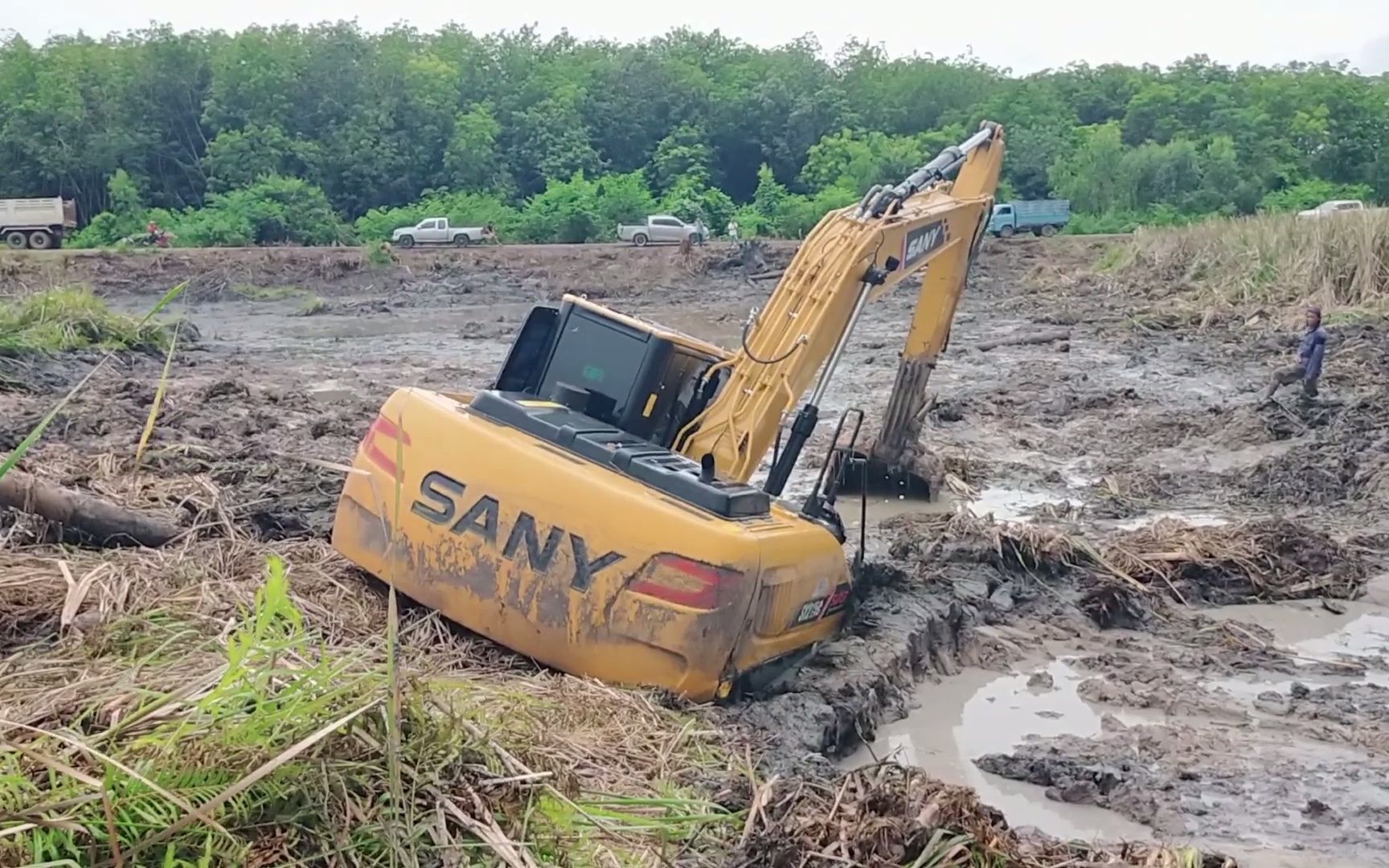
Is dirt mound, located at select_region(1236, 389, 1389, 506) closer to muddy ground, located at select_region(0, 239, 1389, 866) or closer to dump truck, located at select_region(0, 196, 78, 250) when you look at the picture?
muddy ground, located at select_region(0, 239, 1389, 866)

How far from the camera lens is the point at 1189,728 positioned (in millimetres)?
6578

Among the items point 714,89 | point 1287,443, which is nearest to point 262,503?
point 1287,443

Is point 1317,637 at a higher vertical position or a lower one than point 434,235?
higher

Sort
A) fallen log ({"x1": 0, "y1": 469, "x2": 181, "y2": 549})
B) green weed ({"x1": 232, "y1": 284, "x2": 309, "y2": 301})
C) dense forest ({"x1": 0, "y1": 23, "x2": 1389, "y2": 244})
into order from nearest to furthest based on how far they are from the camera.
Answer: fallen log ({"x1": 0, "y1": 469, "x2": 181, "y2": 549}) < green weed ({"x1": 232, "y1": 284, "x2": 309, "y2": 301}) < dense forest ({"x1": 0, "y1": 23, "x2": 1389, "y2": 244})

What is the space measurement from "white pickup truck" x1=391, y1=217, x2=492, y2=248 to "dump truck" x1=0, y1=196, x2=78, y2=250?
370 inches

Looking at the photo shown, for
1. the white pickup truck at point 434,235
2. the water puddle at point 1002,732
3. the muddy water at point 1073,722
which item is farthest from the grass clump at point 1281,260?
the white pickup truck at point 434,235

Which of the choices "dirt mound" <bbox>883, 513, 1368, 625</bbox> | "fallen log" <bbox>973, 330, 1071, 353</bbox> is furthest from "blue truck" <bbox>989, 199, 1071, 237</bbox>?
"dirt mound" <bbox>883, 513, 1368, 625</bbox>

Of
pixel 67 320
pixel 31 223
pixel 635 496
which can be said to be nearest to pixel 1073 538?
pixel 635 496

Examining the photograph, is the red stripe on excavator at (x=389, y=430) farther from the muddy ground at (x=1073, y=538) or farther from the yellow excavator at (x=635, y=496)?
the muddy ground at (x=1073, y=538)

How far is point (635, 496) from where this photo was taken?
5.68 m

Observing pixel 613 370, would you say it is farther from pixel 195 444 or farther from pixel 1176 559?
pixel 195 444

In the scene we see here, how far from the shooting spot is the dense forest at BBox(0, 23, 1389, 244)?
160 feet

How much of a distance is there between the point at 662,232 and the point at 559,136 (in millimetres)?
16188

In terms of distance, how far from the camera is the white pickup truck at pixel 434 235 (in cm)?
4119
